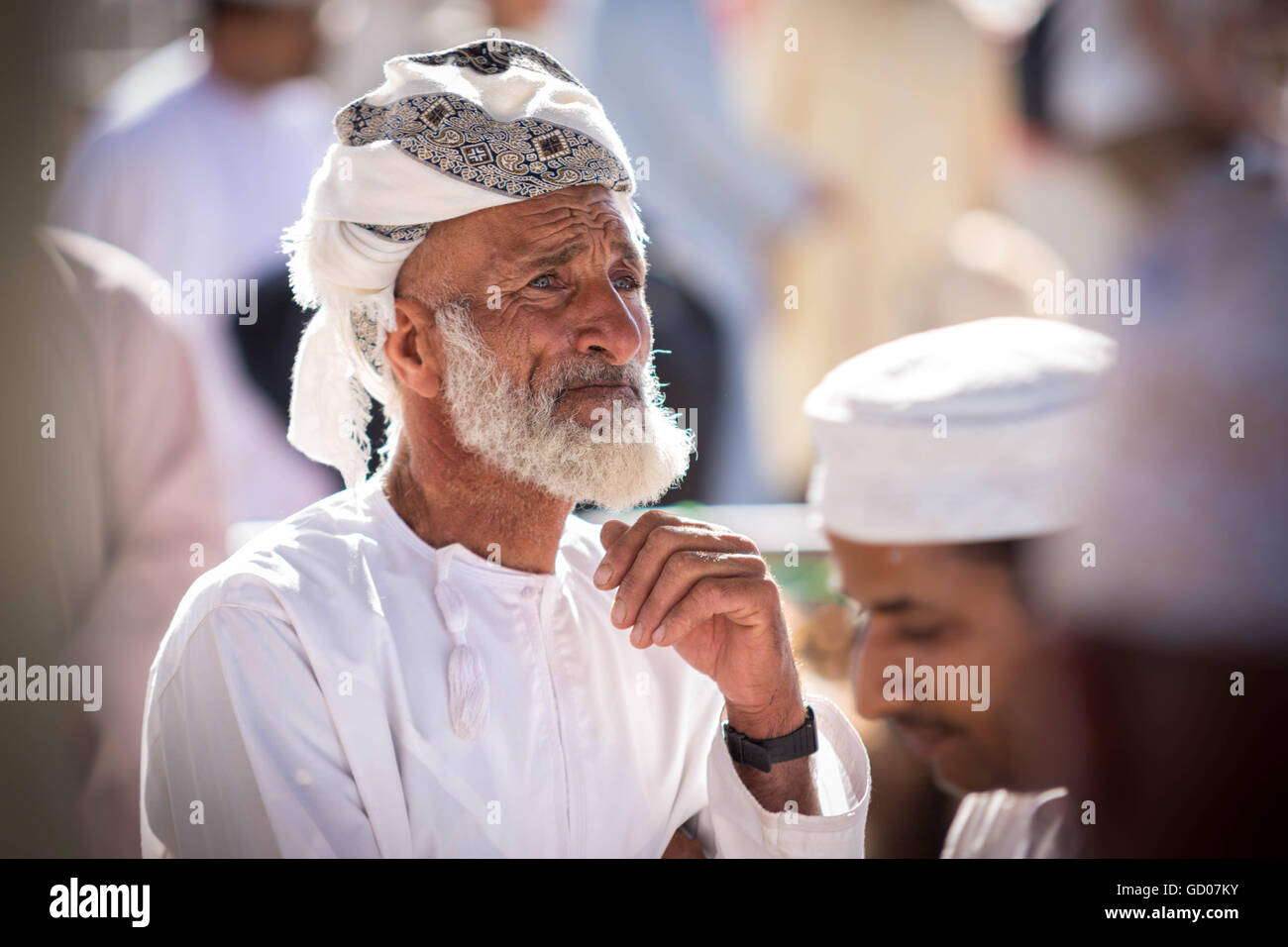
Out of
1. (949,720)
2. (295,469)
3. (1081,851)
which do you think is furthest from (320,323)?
(1081,851)

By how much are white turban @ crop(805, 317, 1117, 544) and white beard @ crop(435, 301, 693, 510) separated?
714mm

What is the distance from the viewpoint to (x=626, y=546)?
2021 mm

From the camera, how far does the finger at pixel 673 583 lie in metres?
1.99

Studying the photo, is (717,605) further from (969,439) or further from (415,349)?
(969,439)

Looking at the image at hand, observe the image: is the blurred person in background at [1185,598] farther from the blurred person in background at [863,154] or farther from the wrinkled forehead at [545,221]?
the wrinkled forehead at [545,221]

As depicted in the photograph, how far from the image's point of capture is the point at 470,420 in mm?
2254

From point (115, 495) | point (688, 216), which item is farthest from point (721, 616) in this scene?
point (688, 216)

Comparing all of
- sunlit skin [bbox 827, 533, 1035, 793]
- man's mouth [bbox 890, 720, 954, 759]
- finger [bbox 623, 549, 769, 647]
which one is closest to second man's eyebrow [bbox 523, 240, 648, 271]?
finger [bbox 623, 549, 769, 647]

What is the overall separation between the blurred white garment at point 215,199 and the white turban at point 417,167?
4.01 feet

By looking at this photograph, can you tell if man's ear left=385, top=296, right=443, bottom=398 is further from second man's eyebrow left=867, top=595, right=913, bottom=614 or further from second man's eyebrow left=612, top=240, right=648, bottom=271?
second man's eyebrow left=867, top=595, right=913, bottom=614

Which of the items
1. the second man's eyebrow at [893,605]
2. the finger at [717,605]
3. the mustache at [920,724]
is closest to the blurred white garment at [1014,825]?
the mustache at [920,724]

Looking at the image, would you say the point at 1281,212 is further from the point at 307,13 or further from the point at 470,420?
the point at 307,13

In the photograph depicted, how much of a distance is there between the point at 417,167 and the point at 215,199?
1774 millimetres
